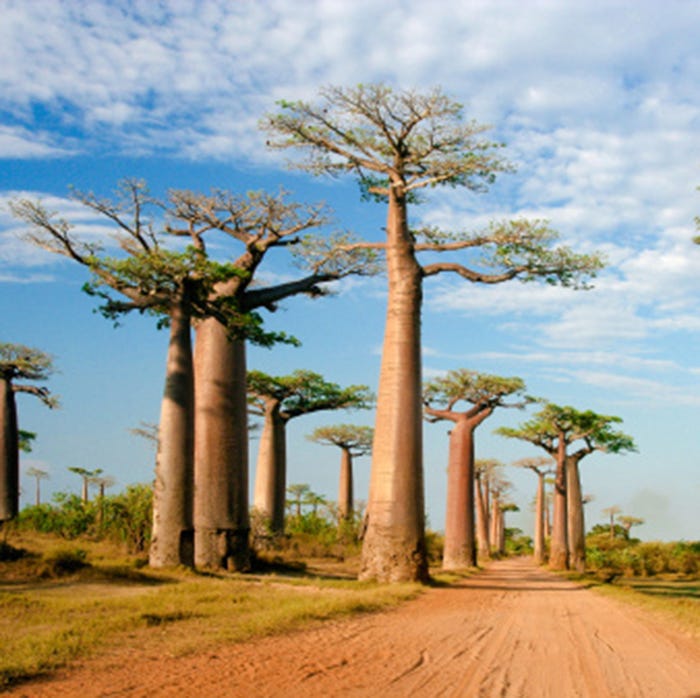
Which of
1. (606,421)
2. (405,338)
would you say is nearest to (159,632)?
(405,338)

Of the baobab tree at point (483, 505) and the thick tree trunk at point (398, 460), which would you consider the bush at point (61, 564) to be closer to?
the thick tree trunk at point (398, 460)

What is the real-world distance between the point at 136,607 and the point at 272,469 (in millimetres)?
15333

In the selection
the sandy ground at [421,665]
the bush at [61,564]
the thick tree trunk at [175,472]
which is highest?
the thick tree trunk at [175,472]

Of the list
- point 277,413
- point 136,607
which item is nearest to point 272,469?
point 277,413

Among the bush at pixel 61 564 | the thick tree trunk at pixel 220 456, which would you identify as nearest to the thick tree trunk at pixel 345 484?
the thick tree trunk at pixel 220 456

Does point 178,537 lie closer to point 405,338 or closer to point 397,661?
point 405,338

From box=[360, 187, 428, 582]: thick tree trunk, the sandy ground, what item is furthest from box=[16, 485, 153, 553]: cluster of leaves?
the sandy ground

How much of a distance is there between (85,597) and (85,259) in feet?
18.5

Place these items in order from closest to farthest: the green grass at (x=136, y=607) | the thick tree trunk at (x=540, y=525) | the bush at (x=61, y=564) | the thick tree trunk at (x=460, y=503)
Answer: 1. the green grass at (x=136, y=607)
2. the bush at (x=61, y=564)
3. the thick tree trunk at (x=460, y=503)
4. the thick tree trunk at (x=540, y=525)

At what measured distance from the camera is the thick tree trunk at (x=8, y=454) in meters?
20.5

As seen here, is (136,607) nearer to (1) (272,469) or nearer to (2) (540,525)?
(1) (272,469)

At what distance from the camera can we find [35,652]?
4.41 meters

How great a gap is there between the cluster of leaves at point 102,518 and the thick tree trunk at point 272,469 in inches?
215

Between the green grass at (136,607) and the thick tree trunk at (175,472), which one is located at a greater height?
the thick tree trunk at (175,472)
